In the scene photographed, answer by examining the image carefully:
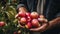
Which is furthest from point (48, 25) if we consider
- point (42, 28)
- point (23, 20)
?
point (23, 20)

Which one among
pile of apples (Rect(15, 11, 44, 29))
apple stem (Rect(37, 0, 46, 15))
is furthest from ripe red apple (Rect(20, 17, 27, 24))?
apple stem (Rect(37, 0, 46, 15))

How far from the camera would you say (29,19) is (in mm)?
1314

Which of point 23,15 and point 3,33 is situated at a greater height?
point 23,15

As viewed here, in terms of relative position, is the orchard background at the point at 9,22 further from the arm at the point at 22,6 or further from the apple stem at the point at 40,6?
the apple stem at the point at 40,6

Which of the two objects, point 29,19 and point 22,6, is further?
point 22,6

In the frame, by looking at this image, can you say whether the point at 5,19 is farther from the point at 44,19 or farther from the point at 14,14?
the point at 44,19

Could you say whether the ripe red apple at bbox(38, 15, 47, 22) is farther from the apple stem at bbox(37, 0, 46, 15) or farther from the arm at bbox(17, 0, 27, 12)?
the arm at bbox(17, 0, 27, 12)

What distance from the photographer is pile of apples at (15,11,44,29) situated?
1298 mm

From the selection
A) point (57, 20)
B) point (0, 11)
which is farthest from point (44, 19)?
point (0, 11)

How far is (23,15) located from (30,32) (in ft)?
0.35

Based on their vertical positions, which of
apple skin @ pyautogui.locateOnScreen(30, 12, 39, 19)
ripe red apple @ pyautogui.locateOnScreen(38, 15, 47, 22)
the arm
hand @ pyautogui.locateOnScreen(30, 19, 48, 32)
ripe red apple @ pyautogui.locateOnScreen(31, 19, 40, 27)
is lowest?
hand @ pyautogui.locateOnScreen(30, 19, 48, 32)

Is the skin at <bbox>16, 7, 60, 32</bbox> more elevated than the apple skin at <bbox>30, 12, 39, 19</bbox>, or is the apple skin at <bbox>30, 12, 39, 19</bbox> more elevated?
the apple skin at <bbox>30, 12, 39, 19</bbox>

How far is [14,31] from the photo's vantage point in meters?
1.36

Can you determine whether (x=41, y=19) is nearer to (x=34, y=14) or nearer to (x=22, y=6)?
(x=34, y=14)
